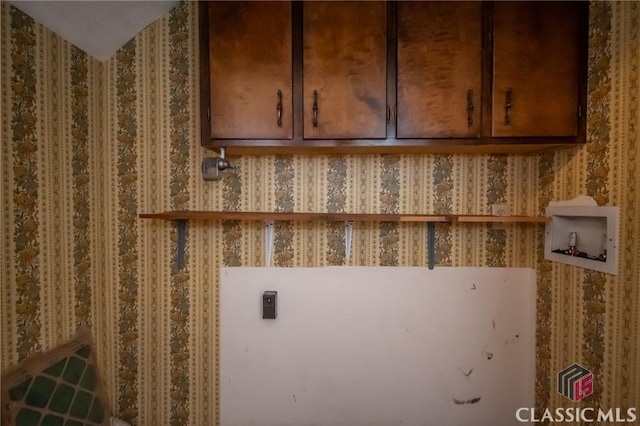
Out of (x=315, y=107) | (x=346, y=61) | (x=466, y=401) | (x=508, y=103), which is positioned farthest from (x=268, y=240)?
(x=466, y=401)

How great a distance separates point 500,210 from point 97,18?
83.9 inches

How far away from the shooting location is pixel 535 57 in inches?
44.9

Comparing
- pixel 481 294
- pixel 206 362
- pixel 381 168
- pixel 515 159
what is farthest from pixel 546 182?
pixel 206 362

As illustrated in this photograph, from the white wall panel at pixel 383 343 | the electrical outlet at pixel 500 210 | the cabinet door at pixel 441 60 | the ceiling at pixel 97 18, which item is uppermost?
the ceiling at pixel 97 18

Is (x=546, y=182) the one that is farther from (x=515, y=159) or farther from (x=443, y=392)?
(x=443, y=392)

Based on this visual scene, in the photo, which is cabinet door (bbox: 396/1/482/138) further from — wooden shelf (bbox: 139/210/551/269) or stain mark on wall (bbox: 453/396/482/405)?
stain mark on wall (bbox: 453/396/482/405)

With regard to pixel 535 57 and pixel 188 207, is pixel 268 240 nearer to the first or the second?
pixel 188 207

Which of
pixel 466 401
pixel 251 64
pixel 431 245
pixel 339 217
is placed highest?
pixel 251 64

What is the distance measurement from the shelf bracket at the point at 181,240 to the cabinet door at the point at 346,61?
86cm

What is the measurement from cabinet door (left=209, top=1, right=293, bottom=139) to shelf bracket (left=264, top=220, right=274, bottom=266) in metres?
0.51

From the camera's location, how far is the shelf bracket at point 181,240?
4.71 feet

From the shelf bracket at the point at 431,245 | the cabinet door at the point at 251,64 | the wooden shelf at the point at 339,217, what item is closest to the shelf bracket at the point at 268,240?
the wooden shelf at the point at 339,217

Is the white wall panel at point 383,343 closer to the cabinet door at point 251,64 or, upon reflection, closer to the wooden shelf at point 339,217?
the wooden shelf at point 339,217

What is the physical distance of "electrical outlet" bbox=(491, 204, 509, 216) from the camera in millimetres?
1441
